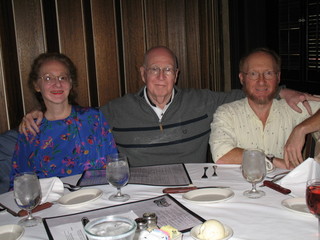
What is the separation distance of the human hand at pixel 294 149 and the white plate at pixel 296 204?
595mm

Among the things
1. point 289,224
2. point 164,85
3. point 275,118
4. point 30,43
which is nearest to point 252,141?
point 275,118

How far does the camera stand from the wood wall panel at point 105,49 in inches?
129

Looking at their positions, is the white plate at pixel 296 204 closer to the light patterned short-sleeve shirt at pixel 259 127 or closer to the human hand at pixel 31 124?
the light patterned short-sleeve shirt at pixel 259 127

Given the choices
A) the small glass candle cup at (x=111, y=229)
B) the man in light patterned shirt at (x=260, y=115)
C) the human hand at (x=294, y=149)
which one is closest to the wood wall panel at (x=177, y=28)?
the man in light patterned shirt at (x=260, y=115)

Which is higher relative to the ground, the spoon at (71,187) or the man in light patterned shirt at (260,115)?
the man in light patterned shirt at (260,115)

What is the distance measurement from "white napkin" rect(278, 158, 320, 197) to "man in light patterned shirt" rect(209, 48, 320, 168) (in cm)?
69

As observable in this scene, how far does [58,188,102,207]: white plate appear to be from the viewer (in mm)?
1333

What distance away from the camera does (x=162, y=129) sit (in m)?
2.30

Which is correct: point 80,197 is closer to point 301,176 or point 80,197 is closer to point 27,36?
point 301,176

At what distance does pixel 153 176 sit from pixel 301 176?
2.18ft

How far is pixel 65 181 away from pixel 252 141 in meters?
1.19

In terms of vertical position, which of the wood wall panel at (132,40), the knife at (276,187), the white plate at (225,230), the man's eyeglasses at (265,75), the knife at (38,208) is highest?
the wood wall panel at (132,40)

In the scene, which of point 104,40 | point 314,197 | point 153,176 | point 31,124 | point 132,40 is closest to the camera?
point 314,197

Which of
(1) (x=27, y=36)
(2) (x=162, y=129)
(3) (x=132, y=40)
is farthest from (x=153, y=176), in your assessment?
(3) (x=132, y=40)
